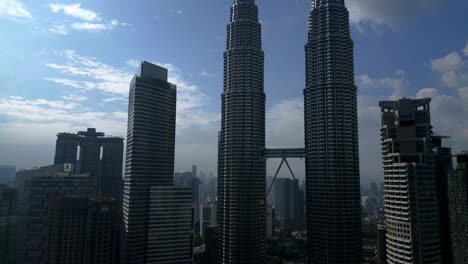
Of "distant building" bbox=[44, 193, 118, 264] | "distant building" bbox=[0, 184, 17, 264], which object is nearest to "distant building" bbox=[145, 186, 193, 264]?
"distant building" bbox=[44, 193, 118, 264]

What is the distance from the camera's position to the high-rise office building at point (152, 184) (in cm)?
8900

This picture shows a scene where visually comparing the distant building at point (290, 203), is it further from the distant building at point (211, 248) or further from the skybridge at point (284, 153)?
the skybridge at point (284, 153)

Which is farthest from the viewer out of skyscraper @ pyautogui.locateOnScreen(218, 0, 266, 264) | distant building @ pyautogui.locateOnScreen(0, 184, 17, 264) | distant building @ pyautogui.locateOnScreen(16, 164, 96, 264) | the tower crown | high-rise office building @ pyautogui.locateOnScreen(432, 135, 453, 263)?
the tower crown

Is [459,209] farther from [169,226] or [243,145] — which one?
[169,226]

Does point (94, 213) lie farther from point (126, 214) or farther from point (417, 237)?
point (417, 237)

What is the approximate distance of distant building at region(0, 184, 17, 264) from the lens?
266 ft

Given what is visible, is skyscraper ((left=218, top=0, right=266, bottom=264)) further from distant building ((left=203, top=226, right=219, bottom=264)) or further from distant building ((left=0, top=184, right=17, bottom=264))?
distant building ((left=0, top=184, right=17, bottom=264))

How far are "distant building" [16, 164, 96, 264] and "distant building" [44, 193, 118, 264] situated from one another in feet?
17.5

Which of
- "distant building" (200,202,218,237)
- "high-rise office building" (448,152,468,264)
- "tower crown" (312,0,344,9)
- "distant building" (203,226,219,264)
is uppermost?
"tower crown" (312,0,344,9)

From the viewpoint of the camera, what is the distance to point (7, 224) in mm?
85812

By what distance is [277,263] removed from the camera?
112500mm

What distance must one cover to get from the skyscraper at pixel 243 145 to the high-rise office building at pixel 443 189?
139 feet

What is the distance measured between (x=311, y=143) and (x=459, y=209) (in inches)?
1523

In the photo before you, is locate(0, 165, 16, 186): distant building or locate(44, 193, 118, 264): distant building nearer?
locate(0, 165, 16, 186): distant building
